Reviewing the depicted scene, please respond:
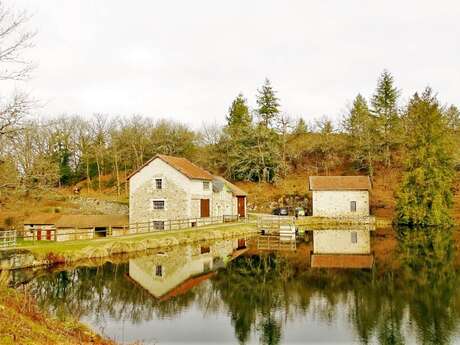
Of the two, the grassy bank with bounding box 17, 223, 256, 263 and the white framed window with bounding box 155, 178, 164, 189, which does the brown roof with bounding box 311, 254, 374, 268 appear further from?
the white framed window with bounding box 155, 178, 164, 189

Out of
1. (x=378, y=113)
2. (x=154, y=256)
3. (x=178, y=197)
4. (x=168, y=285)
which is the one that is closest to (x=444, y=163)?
(x=378, y=113)

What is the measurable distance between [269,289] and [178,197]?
18751mm

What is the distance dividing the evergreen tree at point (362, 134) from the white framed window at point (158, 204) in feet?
89.7

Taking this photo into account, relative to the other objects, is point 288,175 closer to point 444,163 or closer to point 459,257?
point 444,163

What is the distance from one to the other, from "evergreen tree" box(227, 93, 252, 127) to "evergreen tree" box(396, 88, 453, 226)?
2399 centimetres

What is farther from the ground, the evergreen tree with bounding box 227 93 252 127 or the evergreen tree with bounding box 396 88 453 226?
the evergreen tree with bounding box 227 93 252 127

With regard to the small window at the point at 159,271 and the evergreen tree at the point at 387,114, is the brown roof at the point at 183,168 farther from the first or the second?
the evergreen tree at the point at 387,114

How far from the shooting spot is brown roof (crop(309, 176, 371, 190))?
41.9 m

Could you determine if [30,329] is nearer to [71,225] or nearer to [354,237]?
[71,225]

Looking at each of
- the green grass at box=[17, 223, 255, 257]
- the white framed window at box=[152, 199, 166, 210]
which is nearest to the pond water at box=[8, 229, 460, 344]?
the green grass at box=[17, 223, 255, 257]

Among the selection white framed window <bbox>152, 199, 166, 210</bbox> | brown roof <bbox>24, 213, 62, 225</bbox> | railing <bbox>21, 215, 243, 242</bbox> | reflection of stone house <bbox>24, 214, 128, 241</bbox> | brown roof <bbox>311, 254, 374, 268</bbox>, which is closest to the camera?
brown roof <bbox>311, 254, 374, 268</bbox>

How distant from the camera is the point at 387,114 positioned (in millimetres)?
56438

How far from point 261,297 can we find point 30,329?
8.86m

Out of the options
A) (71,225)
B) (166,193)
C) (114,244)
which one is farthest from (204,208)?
(114,244)
